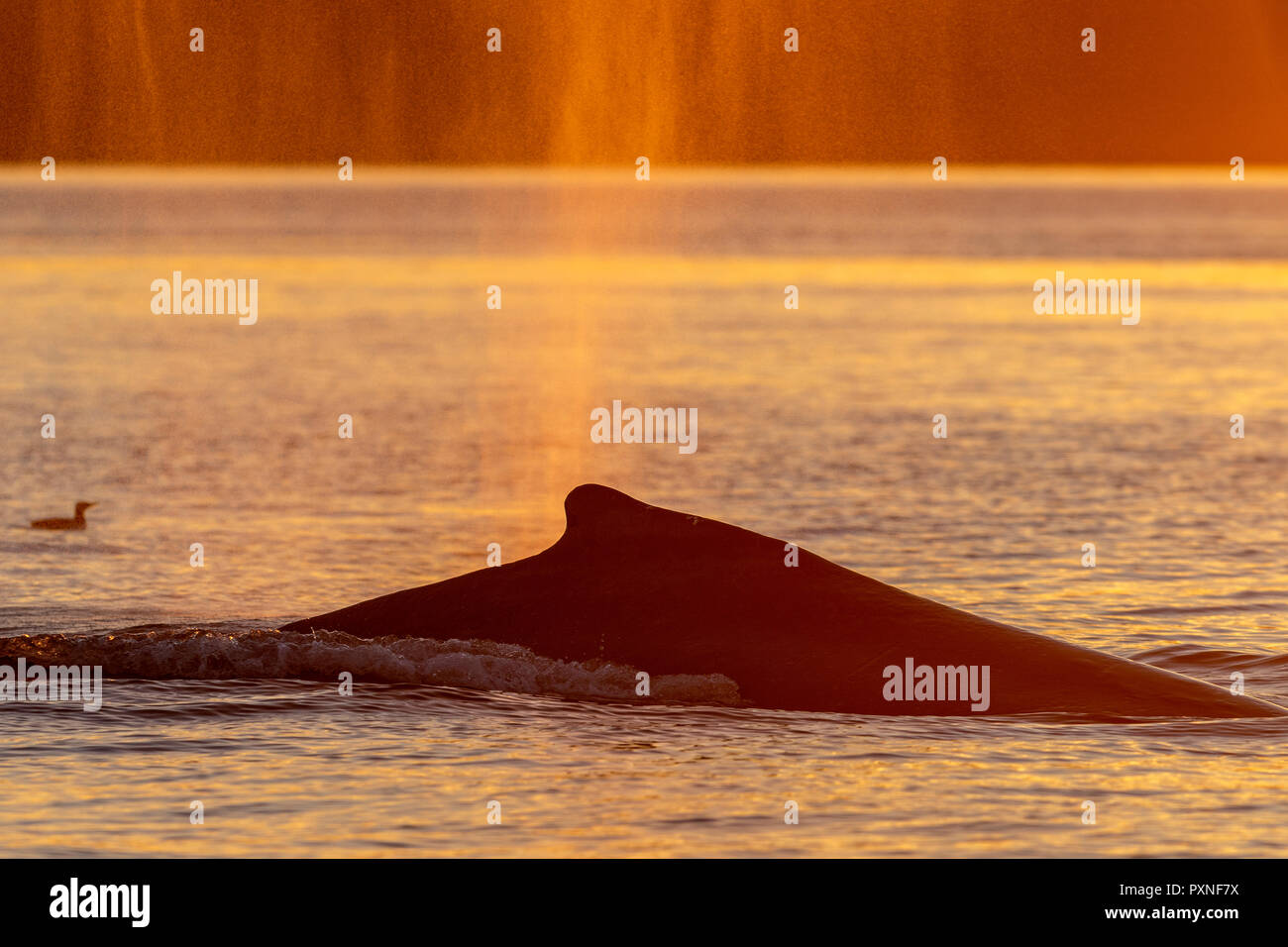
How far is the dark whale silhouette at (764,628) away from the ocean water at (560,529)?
21 cm

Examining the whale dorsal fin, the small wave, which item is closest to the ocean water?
the small wave

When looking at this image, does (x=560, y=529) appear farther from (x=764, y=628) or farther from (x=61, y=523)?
(x=764, y=628)

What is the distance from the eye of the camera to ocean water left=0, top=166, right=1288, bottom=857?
43.1 ft

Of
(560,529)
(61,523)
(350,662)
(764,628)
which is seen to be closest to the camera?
(764,628)

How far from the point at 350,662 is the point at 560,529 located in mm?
9132

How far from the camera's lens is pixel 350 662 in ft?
52.7

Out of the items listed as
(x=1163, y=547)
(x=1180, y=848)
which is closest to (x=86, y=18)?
(x=1163, y=547)

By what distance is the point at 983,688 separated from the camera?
15.0 m

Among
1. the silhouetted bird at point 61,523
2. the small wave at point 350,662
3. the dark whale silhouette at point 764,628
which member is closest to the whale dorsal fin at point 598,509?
the dark whale silhouette at point 764,628

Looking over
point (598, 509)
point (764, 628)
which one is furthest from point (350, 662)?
point (764, 628)

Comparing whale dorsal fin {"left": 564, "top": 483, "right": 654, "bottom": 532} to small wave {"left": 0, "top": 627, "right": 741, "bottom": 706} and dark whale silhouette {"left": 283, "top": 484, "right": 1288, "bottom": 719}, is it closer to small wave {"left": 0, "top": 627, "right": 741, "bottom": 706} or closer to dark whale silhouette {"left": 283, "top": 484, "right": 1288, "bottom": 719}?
dark whale silhouette {"left": 283, "top": 484, "right": 1288, "bottom": 719}

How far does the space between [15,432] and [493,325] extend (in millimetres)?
23432

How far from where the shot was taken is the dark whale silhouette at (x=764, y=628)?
14.9m
